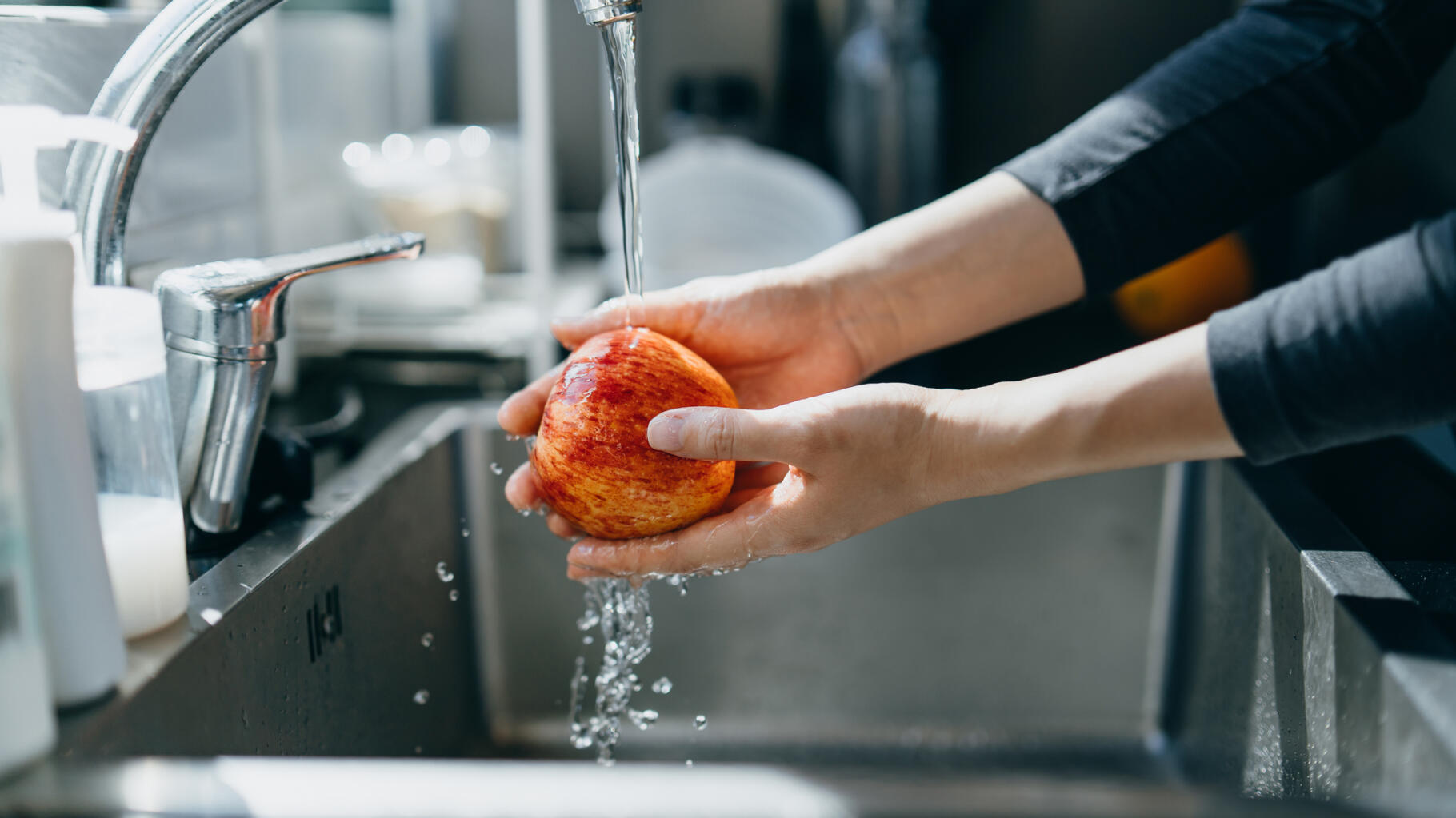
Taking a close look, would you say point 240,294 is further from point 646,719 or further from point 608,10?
point 646,719

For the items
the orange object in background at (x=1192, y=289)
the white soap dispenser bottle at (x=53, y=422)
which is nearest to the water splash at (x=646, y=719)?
the white soap dispenser bottle at (x=53, y=422)

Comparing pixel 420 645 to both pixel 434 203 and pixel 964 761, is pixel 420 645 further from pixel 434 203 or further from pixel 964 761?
pixel 434 203

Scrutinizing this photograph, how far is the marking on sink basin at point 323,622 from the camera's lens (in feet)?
2.36

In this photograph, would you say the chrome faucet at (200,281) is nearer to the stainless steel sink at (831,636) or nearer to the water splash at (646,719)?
the stainless steel sink at (831,636)

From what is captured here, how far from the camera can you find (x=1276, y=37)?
0.83 m

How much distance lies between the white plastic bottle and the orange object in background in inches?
55.8

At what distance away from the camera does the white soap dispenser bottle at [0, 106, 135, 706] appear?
45 centimetres

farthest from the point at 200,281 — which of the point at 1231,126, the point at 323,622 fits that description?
the point at 1231,126

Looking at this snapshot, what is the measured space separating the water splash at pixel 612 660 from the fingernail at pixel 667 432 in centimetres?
16

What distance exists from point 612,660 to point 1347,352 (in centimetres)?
58

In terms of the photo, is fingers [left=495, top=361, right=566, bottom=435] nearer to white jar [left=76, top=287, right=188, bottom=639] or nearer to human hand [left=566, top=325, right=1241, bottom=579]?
human hand [left=566, top=325, right=1241, bottom=579]

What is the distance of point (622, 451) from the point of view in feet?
2.24

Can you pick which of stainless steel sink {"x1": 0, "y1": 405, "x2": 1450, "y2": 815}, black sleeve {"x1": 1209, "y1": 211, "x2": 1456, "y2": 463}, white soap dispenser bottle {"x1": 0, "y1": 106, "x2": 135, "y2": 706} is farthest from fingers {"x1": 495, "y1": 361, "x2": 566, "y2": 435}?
black sleeve {"x1": 1209, "y1": 211, "x2": 1456, "y2": 463}

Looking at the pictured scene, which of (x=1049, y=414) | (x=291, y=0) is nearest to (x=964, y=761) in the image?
(x=1049, y=414)
